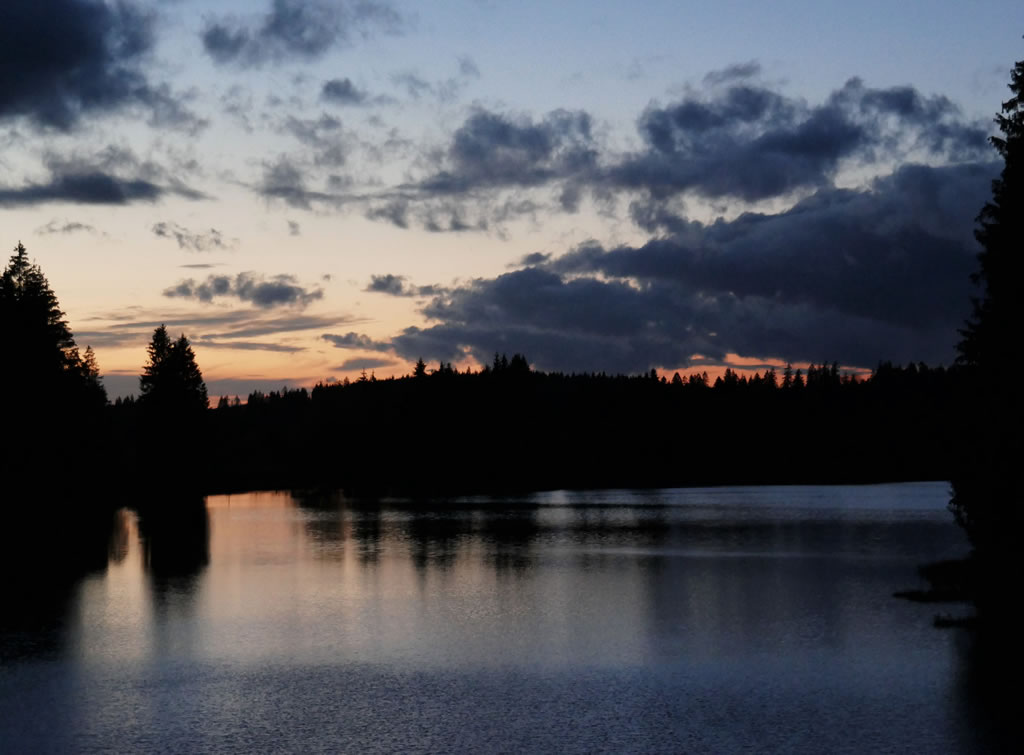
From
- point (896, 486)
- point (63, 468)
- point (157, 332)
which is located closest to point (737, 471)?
point (896, 486)

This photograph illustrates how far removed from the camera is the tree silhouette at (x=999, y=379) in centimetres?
3484

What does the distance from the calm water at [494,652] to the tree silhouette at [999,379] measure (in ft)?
14.0

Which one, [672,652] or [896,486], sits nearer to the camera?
[672,652]

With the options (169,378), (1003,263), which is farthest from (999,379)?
(169,378)

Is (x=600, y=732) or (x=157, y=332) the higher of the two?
(x=157, y=332)

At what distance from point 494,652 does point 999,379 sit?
65.3 feet

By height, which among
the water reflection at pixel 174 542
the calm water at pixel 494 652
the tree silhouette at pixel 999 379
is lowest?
the water reflection at pixel 174 542

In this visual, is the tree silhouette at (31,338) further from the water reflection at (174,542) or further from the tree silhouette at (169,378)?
the tree silhouette at (169,378)

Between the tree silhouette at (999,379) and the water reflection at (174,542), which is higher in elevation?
the tree silhouette at (999,379)

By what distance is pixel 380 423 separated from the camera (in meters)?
189

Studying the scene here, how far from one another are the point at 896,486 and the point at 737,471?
171 feet

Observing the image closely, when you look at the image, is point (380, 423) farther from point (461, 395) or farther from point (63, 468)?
point (63, 468)

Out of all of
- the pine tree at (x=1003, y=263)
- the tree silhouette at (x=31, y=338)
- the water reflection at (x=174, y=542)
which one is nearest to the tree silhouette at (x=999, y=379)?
the pine tree at (x=1003, y=263)

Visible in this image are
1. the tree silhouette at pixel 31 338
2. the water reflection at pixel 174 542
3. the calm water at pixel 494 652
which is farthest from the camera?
the tree silhouette at pixel 31 338
